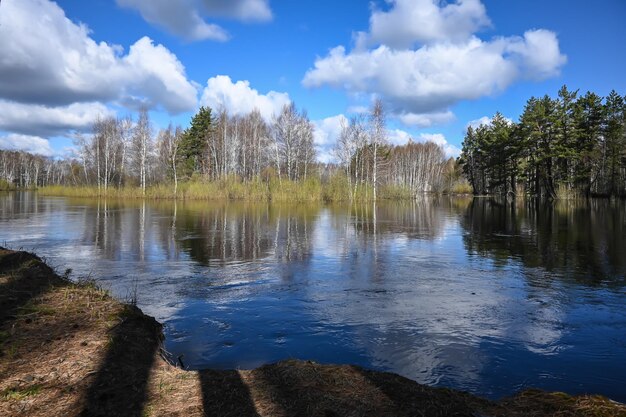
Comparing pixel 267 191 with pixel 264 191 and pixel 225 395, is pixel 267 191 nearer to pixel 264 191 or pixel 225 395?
pixel 264 191

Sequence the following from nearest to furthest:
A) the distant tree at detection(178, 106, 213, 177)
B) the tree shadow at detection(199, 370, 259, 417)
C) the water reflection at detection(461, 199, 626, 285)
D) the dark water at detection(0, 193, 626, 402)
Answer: the tree shadow at detection(199, 370, 259, 417) → the dark water at detection(0, 193, 626, 402) → the water reflection at detection(461, 199, 626, 285) → the distant tree at detection(178, 106, 213, 177)

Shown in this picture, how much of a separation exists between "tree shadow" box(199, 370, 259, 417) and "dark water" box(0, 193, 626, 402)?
1180mm

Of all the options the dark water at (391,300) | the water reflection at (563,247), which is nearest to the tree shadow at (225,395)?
the dark water at (391,300)

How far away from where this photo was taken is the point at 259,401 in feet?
11.9

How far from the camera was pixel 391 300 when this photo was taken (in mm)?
8281

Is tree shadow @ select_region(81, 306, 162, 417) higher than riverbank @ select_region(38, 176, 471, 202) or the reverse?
the reverse

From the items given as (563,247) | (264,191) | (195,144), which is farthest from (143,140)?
(563,247)

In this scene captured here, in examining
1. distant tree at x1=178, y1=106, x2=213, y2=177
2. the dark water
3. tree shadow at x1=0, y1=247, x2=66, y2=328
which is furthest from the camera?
distant tree at x1=178, y1=106, x2=213, y2=177

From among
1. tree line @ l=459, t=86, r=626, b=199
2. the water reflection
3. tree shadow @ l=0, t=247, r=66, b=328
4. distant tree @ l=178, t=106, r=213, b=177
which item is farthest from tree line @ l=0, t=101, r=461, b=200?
tree shadow @ l=0, t=247, r=66, b=328

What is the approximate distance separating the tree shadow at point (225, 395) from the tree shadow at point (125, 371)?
519 mm

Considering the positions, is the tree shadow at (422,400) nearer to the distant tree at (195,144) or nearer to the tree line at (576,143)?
the tree line at (576,143)

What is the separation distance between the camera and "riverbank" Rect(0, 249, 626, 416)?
3.44 metres

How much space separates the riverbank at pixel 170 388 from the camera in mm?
3443

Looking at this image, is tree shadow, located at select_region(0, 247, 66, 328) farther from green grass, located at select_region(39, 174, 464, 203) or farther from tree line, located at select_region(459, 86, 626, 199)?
tree line, located at select_region(459, 86, 626, 199)
